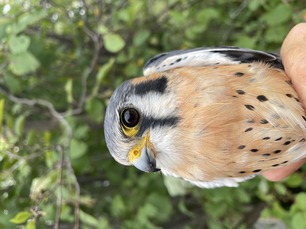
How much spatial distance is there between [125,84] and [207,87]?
1.26ft

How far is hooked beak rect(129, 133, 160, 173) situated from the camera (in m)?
1.78

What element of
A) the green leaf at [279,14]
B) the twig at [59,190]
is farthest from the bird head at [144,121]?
the green leaf at [279,14]

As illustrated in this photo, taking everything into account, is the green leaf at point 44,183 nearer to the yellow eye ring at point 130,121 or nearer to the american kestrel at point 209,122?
the american kestrel at point 209,122

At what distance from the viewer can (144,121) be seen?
1796mm

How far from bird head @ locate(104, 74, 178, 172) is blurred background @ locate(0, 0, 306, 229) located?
593 mm

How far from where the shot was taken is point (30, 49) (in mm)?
2703

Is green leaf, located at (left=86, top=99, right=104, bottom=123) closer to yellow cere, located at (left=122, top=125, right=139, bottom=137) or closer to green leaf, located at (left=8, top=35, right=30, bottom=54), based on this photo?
green leaf, located at (left=8, top=35, right=30, bottom=54)

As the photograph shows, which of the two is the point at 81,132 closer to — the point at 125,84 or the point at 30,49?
the point at 30,49

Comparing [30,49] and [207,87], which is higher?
[30,49]

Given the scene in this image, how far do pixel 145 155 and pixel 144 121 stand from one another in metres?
0.15

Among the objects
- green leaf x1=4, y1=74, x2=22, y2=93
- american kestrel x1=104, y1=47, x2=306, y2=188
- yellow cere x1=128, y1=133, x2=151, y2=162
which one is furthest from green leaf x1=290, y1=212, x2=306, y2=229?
green leaf x1=4, y1=74, x2=22, y2=93

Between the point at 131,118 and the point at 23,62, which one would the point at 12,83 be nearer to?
the point at 23,62

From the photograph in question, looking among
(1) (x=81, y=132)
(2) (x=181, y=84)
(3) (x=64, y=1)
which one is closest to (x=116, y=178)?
(1) (x=81, y=132)

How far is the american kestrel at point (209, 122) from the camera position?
182 centimetres
